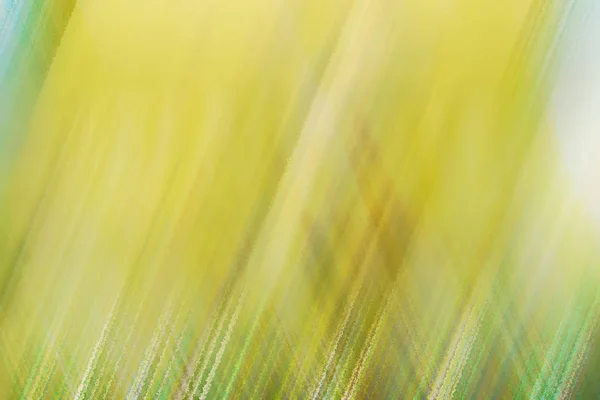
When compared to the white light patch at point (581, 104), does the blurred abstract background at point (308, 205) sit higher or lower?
lower

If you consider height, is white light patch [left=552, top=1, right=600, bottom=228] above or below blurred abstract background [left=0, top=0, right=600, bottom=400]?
above

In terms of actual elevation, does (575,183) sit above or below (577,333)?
above

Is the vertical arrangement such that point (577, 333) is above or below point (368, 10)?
below

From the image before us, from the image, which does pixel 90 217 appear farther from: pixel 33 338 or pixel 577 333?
pixel 577 333

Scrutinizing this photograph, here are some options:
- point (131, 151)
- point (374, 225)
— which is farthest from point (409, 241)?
point (131, 151)

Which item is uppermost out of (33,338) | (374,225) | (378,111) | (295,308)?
(378,111)

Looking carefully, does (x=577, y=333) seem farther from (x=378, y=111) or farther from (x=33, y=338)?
(x=33, y=338)

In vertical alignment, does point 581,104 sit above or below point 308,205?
above
